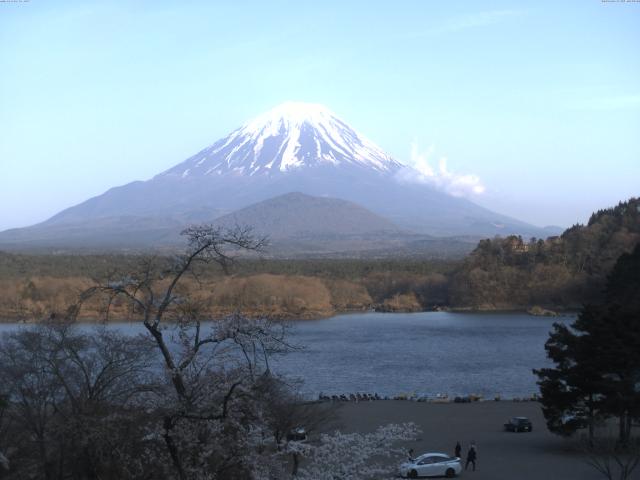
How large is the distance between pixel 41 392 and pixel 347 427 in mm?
6026

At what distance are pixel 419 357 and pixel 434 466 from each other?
1348cm

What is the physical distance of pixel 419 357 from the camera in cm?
2297

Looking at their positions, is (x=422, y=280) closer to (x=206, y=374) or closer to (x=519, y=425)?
(x=519, y=425)

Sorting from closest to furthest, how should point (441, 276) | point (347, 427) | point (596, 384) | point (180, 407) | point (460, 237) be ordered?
point (180, 407) < point (596, 384) < point (347, 427) < point (441, 276) < point (460, 237)

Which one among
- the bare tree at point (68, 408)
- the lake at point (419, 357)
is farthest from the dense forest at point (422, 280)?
the bare tree at point (68, 408)

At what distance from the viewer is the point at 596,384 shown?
10.5 m

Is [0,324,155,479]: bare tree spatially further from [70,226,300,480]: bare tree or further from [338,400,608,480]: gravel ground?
[338,400,608,480]: gravel ground

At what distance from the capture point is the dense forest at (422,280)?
3797 cm

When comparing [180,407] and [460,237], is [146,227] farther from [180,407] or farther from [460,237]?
[180,407]

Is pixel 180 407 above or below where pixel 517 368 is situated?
above

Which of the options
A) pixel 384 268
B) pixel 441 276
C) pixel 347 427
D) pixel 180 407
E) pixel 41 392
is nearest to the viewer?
pixel 180 407

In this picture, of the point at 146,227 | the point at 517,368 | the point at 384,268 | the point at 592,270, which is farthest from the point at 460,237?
the point at 517,368

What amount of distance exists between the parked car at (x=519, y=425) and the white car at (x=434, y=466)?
317 cm

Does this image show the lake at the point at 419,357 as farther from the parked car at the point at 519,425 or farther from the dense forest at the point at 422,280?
the dense forest at the point at 422,280
